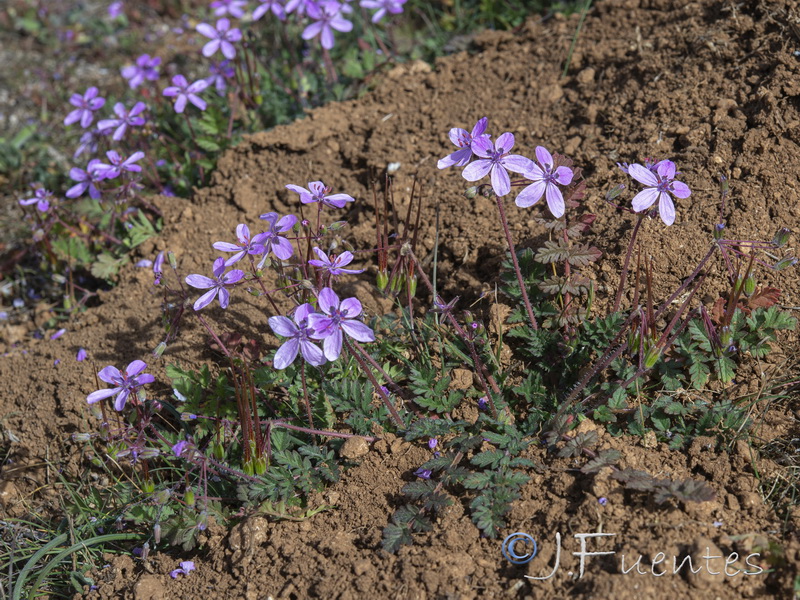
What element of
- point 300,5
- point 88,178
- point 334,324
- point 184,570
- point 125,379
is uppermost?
point 300,5

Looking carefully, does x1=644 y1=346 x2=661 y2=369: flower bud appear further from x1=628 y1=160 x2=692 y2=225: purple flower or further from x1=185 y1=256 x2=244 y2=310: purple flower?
x1=185 y1=256 x2=244 y2=310: purple flower

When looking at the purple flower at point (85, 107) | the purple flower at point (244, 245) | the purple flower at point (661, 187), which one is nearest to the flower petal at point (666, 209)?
the purple flower at point (661, 187)

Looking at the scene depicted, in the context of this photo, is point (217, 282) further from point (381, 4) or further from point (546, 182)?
point (381, 4)

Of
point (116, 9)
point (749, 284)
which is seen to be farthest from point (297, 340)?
point (116, 9)

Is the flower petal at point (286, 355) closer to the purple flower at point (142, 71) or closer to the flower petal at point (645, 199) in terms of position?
the flower petal at point (645, 199)

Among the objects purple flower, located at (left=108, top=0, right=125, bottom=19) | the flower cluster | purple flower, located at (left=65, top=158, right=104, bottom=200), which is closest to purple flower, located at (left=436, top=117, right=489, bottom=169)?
the flower cluster

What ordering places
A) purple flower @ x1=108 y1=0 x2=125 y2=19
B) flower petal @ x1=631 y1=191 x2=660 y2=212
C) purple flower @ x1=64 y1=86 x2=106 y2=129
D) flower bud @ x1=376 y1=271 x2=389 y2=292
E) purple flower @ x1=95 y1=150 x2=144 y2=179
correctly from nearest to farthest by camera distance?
flower petal @ x1=631 y1=191 x2=660 y2=212, flower bud @ x1=376 y1=271 x2=389 y2=292, purple flower @ x1=95 y1=150 x2=144 y2=179, purple flower @ x1=64 y1=86 x2=106 y2=129, purple flower @ x1=108 y1=0 x2=125 y2=19

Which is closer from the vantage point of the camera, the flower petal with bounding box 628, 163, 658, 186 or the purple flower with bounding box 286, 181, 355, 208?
the flower petal with bounding box 628, 163, 658, 186
